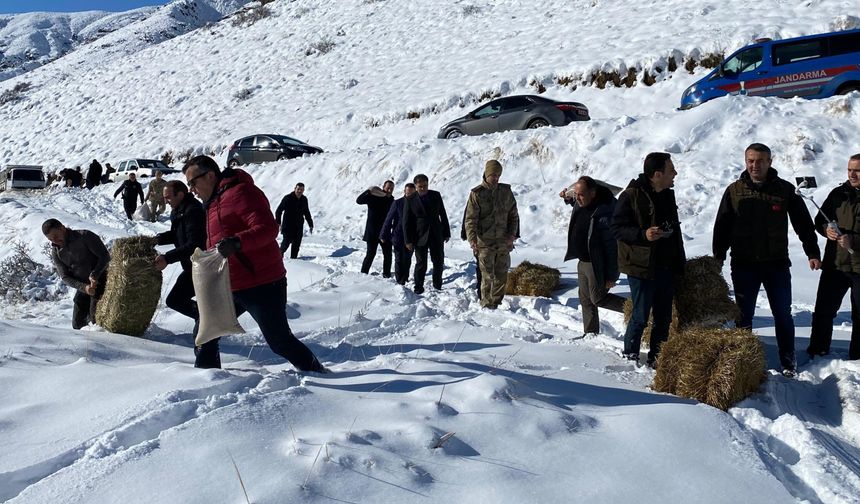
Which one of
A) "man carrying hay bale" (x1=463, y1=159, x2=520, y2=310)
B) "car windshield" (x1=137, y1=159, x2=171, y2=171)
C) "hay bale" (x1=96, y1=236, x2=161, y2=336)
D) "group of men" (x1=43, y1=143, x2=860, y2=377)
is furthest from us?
"car windshield" (x1=137, y1=159, x2=171, y2=171)

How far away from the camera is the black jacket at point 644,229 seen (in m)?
4.48

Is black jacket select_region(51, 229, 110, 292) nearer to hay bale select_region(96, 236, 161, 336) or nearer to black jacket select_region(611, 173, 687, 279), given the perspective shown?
hay bale select_region(96, 236, 161, 336)

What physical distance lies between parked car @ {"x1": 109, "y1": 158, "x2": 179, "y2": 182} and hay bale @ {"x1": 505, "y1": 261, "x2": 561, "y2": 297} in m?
21.0

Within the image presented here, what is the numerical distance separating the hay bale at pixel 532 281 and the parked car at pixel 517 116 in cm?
829

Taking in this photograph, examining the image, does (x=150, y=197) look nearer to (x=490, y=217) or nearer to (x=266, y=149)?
(x=266, y=149)

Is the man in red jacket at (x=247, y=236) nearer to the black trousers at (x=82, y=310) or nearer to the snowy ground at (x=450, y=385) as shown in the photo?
the snowy ground at (x=450, y=385)

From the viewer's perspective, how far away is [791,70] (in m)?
13.5

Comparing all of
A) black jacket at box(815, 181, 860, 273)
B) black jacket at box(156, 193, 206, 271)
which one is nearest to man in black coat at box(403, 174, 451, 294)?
black jacket at box(156, 193, 206, 271)

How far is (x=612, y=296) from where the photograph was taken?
18.9 ft

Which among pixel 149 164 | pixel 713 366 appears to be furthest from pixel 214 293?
pixel 149 164

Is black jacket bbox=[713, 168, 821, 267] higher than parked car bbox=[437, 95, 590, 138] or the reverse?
the reverse

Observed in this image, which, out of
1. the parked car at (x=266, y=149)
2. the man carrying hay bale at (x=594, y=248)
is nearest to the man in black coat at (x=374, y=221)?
the man carrying hay bale at (x=594, y=248)

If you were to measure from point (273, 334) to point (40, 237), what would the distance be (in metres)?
13.6

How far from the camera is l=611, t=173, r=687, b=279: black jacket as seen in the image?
4484 mm
